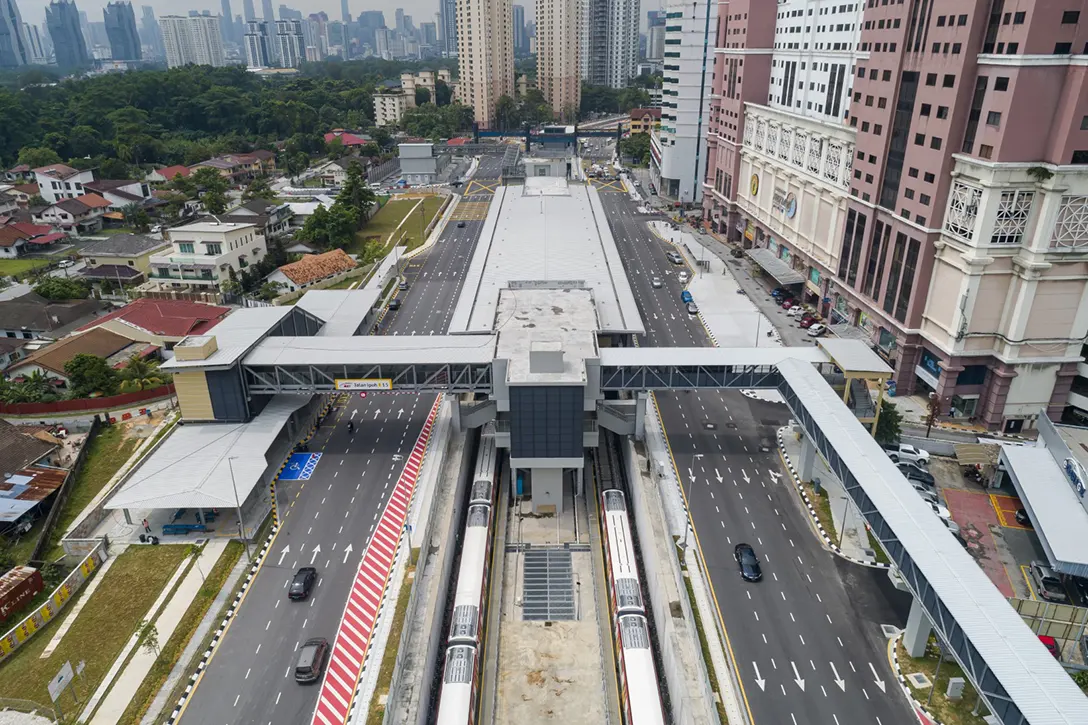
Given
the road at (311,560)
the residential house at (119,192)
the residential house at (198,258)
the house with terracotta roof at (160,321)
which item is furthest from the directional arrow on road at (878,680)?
the residential house at (119,192)

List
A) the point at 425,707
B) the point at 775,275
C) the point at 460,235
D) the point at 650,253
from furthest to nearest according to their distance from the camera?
the point at 460,235 → the point at 650,253 → the point at 775,275 → the point at 425,707

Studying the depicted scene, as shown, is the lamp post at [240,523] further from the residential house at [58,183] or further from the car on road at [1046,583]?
the residential house at [58,183]

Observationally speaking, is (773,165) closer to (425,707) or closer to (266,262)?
(266,262)

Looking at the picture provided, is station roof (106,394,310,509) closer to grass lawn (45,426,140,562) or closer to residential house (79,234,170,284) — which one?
grass lawn (45,426,140,562)

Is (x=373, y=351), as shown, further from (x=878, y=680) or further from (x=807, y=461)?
(x=878, y=680)

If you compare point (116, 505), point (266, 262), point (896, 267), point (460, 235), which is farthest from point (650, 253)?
point (116, 505)

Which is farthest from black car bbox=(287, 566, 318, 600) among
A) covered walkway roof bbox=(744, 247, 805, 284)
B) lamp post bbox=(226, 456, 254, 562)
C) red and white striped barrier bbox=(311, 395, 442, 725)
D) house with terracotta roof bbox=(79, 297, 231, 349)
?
covered walkway roof bbox=(744, 247, 805, 284)
